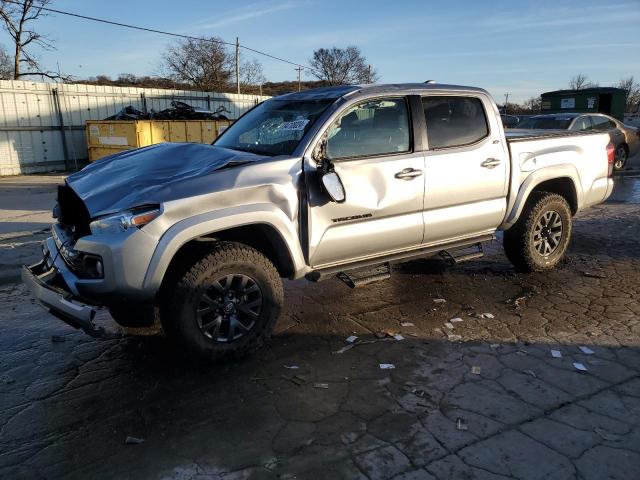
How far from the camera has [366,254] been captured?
422cm

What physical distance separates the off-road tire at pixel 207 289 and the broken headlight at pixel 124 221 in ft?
1.50

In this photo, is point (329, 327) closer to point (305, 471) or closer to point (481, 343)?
point (481, 343)

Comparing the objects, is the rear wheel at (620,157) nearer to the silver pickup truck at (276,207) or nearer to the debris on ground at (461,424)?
the silver pickup truck at (276,207)

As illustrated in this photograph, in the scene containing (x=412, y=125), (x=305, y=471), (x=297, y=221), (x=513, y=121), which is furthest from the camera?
(x=513, y=121)

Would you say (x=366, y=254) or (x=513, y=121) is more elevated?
(x=513, y=121)

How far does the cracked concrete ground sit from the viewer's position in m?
2.65

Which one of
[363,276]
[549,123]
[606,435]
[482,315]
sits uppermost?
[549,123]

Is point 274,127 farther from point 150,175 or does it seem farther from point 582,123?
point 582,123

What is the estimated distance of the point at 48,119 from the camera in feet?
56.7

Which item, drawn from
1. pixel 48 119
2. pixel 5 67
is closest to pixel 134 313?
pixel 48 119

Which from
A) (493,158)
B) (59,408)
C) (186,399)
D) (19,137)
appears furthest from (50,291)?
(19,137)

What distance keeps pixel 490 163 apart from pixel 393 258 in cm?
138

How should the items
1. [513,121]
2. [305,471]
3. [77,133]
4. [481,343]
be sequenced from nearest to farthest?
1. [305,471]
2. [481,343]
3. [513,121]
4. [77,133]

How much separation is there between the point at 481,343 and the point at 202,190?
2.50m
